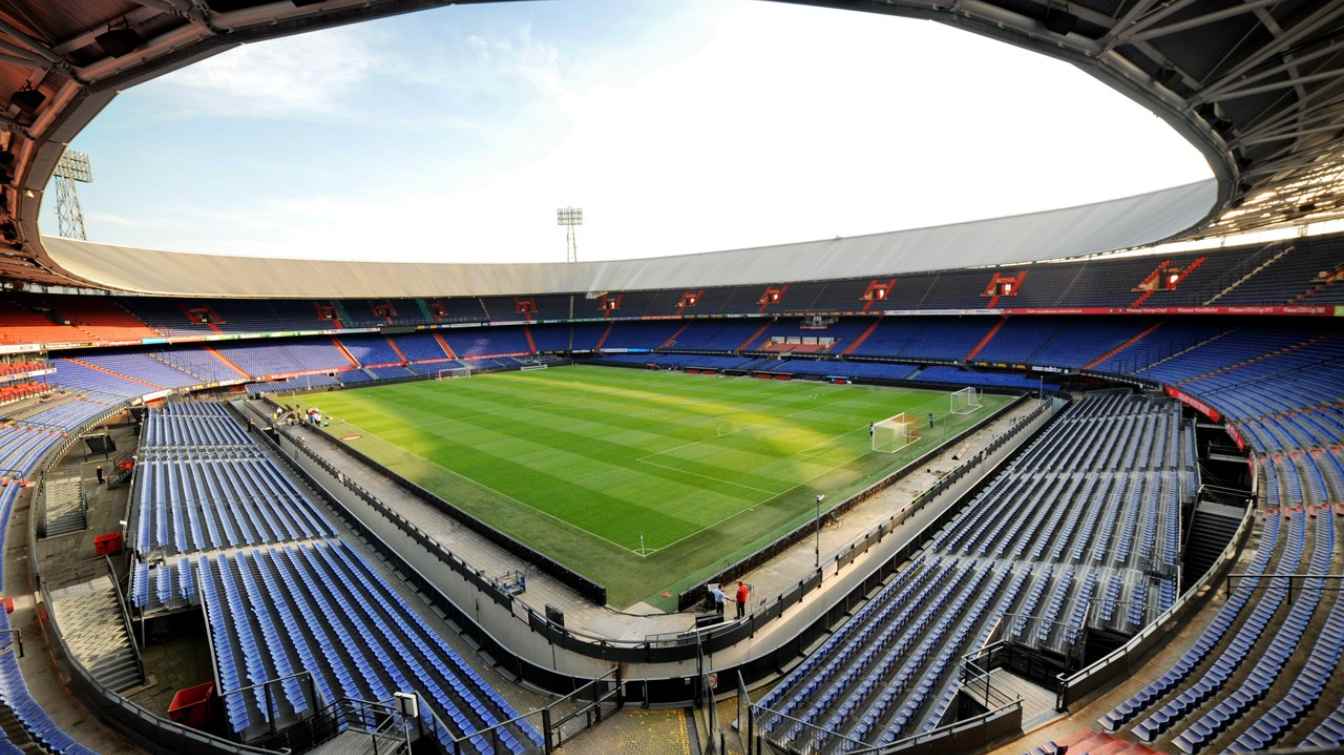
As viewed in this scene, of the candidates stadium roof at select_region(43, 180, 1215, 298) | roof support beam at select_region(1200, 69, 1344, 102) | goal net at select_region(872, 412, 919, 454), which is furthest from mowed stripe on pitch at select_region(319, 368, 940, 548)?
stadium roof at select_region(43, 180, 1215, 298)

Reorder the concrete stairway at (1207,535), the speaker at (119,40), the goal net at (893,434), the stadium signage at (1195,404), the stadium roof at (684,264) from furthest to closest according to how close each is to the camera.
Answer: the stadium roof at (684,264) → the goal net at (893,434) → the stadium signage at (1195,404) → the concrete stairway at (1207,535) → the speaker at (119,40)

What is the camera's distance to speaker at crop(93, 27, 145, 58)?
7418 millimetres

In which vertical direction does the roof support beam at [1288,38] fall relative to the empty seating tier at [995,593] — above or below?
above

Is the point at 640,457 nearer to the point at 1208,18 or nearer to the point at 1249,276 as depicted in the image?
the point at 1208,18

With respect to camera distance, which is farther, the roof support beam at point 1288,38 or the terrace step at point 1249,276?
the terrace step at point 1249,276

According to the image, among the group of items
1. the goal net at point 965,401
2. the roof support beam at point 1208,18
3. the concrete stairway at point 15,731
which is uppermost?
the roof support beam at point 1208,18

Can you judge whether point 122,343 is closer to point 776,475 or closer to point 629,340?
point 629,340

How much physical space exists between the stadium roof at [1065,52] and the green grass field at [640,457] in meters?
14.4

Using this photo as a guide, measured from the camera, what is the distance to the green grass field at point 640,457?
1959cm

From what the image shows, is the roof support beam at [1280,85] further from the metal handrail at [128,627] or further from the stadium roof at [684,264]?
the stadium roof at [684,264]

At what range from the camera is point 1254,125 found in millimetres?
12938

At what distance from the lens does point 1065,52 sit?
375 inches

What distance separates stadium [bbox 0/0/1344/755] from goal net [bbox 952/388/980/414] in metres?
0.39

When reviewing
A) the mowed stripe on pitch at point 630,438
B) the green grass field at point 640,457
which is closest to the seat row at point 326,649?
the green grass field at point 640,457
